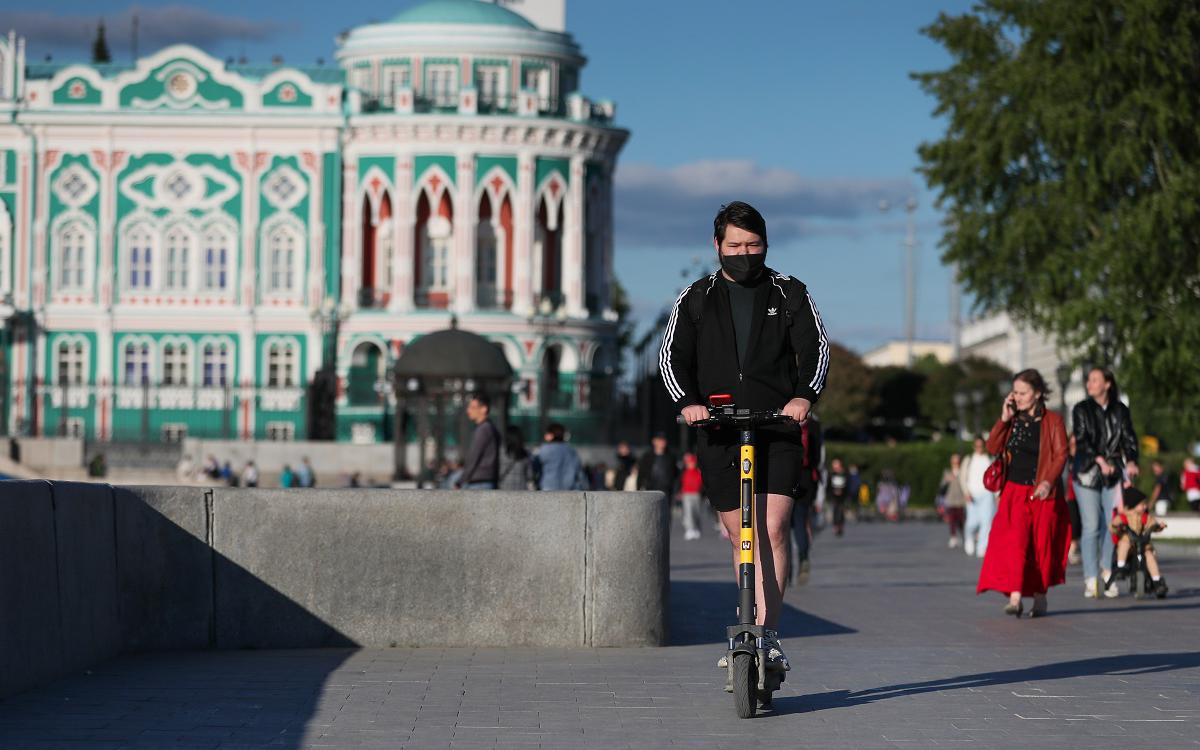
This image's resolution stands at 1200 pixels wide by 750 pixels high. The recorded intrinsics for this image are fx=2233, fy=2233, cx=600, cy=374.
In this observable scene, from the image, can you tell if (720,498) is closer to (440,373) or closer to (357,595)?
(357,595)

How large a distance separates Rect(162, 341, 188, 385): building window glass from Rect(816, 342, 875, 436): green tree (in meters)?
48.5

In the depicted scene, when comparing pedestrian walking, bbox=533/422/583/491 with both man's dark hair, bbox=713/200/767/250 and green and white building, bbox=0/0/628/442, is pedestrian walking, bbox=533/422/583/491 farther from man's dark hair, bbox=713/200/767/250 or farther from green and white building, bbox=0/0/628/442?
green and white building, bbox=0/0/628/442

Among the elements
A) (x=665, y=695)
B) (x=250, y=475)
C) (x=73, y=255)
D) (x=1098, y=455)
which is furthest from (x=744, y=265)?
(x=73, y=255)

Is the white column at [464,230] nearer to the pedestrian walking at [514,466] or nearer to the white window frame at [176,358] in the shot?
the white window frame at [176,358]

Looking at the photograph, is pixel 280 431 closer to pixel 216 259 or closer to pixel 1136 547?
pixel 216 259

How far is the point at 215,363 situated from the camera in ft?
246

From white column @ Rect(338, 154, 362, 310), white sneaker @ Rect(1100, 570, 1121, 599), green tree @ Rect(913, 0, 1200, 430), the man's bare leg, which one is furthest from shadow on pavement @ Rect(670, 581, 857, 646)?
white column @ Rect(338, 154, 362, 310)

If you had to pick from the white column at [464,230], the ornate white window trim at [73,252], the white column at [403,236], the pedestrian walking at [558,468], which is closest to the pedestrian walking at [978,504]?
the pedestrian walking at [558,468]

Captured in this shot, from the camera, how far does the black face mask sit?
9914 millimetres

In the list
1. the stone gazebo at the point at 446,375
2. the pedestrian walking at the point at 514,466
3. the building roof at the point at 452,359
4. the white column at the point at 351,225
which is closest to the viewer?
the pedestrian walking at the point at 514,466

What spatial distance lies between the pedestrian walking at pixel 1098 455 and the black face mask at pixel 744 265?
8970 millimetres

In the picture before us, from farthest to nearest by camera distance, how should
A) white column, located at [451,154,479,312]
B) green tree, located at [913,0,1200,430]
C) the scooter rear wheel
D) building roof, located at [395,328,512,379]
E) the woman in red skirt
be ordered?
white column, located at [451,154,479,312] < building roof, located at [395,328,512,379] < green tree, located at [913,0,1200,430] < the woman in red skirt < the scooter rear wheel

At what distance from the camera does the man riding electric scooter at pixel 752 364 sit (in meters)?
9.91

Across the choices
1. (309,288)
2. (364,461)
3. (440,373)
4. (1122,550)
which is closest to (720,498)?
(1122,550)
